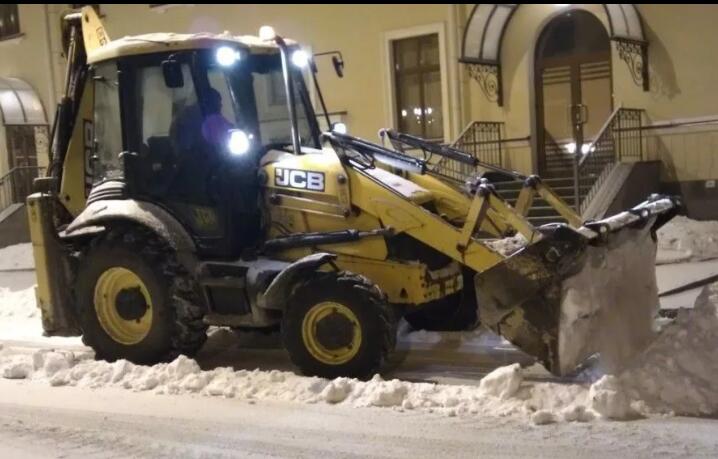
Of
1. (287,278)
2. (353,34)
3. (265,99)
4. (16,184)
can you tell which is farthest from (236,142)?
(16,184)

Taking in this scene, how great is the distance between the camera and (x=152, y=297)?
7152 mm

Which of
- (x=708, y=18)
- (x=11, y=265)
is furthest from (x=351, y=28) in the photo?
(x=11, y=265)

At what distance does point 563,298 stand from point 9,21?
2136cm

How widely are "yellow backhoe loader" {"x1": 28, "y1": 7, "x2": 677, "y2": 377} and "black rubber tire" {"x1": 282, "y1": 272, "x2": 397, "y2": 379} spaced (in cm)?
1

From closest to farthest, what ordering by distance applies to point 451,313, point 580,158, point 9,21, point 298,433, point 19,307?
point 298,433 < point 451,313 < point 19,307 < point 580,158 < point 9,21

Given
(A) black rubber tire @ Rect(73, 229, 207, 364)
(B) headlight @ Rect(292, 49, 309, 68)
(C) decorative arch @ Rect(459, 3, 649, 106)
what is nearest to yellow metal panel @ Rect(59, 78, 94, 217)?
(A) black rubber tire @ Rect(73, 229, 207, 364)

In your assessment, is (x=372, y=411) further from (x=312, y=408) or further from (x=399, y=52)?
(x=399, y=52)

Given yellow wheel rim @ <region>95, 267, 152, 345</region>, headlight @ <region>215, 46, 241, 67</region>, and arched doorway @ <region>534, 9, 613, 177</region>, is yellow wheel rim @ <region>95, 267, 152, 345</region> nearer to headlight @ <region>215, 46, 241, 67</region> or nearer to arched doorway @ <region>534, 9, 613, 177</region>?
headlight @ <region>215, 46, 241, 67</region>

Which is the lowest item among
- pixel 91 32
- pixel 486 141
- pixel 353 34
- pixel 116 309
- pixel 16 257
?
pixel 16 257

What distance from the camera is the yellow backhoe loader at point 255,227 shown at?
21.0 ft

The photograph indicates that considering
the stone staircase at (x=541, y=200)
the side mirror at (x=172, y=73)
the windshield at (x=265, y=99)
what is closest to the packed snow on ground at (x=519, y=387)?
the windshield at (x=265, y=99)

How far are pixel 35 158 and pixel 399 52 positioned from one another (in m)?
11.0

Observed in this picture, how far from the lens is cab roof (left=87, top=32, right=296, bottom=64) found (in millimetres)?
7031

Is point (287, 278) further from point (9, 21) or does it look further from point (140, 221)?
point (9, 21)
